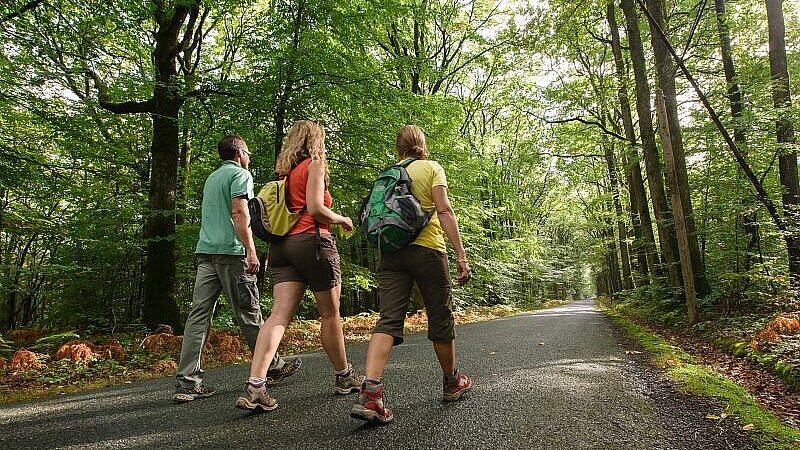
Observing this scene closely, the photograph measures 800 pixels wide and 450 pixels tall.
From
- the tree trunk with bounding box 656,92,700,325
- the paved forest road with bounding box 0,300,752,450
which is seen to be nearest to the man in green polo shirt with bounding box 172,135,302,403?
the paved forest road with bounding box 0,300,752,450

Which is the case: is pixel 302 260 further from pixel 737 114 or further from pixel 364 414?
pixel 737 114

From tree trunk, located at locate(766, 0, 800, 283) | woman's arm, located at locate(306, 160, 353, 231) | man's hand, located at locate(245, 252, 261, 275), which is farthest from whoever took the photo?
tree trunk, located at locate(766, 0, 800, 283)

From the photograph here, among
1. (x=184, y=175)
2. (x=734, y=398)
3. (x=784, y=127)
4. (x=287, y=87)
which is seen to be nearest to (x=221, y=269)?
(x=734, y=398)

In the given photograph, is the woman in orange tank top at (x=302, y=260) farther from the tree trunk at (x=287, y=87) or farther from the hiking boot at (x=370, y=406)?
the tree trunk at (x=287, y=87)

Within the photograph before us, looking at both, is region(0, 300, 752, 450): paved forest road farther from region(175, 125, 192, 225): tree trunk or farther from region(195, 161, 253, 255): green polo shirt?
region(175, 125, 192, 225): tree trunk

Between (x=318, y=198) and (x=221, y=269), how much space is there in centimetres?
130

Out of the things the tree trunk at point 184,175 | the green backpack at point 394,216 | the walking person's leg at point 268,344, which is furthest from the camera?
the tree trunk at point 184,175

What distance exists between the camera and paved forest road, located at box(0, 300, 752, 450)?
254 centimetres

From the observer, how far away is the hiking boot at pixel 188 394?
11.9 ft

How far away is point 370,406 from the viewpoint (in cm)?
272

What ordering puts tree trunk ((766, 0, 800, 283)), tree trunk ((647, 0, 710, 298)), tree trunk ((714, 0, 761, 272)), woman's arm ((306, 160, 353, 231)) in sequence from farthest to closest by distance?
1. tree trunk ((647, 0, 710, 298))
2. tree trunk ((714, 0, 761, 272))
3. tree trunk ((766, 0, 800, 283))
4. woman's arm ((306, 160, 353, 231))

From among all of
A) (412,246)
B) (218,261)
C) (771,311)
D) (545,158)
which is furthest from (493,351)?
(545,158)

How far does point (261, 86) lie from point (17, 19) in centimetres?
385

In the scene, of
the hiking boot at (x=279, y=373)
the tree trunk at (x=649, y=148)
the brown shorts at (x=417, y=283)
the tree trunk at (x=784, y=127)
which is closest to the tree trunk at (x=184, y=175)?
the hiking boot at (x=279, y=373)
